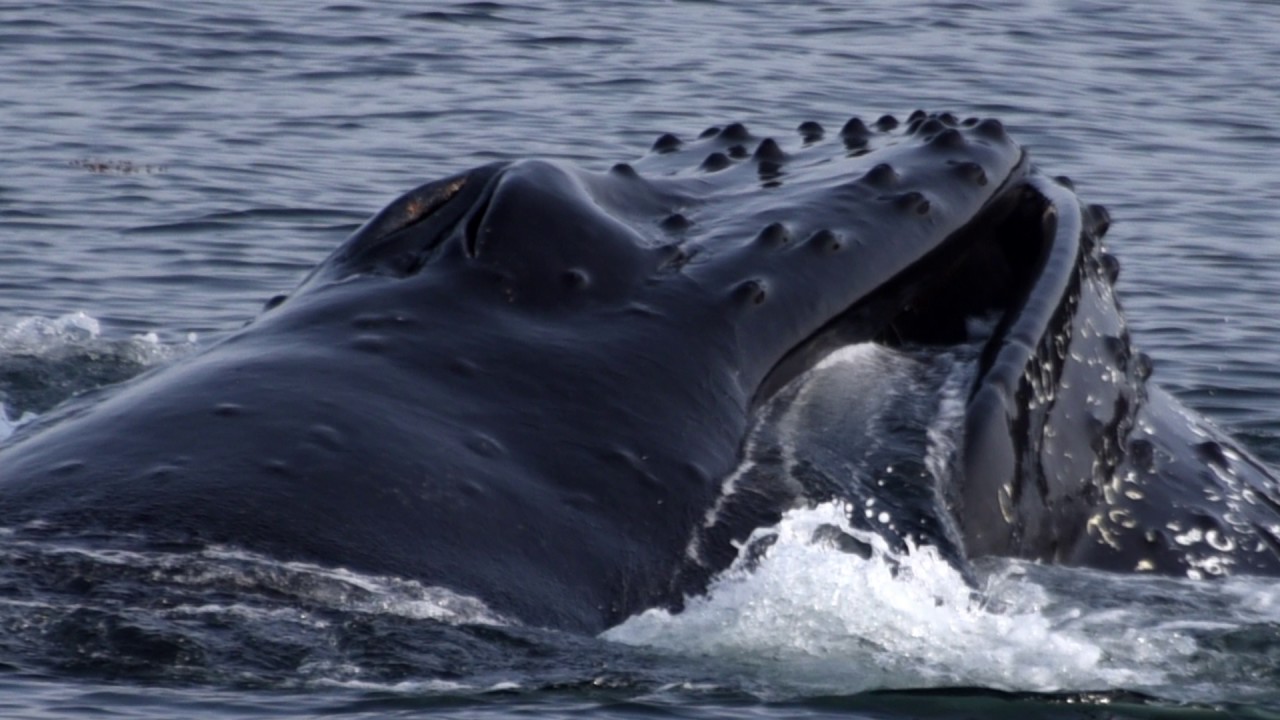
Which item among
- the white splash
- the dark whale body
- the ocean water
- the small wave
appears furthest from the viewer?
the small wave

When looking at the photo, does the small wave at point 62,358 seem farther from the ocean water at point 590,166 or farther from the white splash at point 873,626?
the white splash at point 873,626

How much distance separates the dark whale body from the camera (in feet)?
15.8

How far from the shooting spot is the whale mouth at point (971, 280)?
5945 mm

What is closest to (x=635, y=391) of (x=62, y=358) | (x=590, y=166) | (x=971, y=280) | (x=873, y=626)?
(x=873, y=626)

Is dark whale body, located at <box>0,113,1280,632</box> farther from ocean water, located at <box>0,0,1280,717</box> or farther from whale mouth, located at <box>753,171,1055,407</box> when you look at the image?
ocean water, located at <box>0,0,1280,717</box>

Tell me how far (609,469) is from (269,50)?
66.9 ft

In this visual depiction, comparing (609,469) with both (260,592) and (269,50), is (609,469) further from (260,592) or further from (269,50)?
(269,50)

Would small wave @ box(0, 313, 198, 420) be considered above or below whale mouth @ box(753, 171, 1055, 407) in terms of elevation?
below

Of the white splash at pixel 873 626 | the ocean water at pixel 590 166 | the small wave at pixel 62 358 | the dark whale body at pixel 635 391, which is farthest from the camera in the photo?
the small wave at pixel 62 358

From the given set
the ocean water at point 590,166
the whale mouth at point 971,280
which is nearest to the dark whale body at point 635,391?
the whale mouth at point 971,280

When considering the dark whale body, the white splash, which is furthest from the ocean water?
the dark whale body

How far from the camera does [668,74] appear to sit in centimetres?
2438

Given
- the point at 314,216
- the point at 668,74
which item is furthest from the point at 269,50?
the point at 314,216

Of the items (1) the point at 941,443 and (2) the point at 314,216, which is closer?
(1) the point at 941,443
